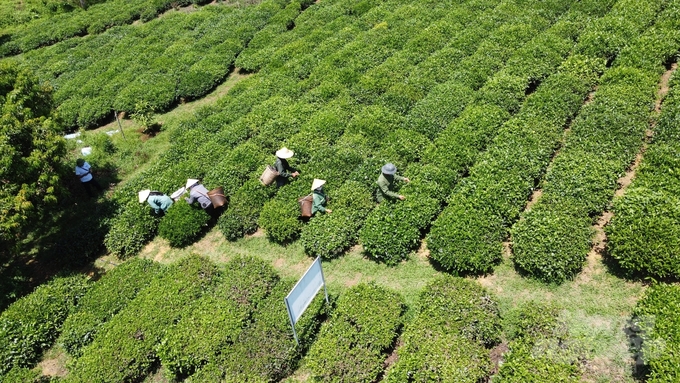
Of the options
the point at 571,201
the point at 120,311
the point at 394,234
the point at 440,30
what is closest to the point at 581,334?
the point at 571,201

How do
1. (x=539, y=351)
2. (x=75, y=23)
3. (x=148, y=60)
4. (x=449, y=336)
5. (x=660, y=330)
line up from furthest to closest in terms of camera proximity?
(x=75, y=23) < (x=148, y=60) < (x=449, y=336) < (x=539, y=351) < (x=660, y=330)

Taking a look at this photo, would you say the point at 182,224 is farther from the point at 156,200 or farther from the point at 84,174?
the point at 84,174

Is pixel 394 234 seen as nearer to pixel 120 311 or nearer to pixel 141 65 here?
pixel 120 311

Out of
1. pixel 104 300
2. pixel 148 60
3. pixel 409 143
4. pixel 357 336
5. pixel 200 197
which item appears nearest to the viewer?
pixel 357 336

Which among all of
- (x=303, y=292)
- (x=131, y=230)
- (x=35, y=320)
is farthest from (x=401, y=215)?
(x=35, y=320)

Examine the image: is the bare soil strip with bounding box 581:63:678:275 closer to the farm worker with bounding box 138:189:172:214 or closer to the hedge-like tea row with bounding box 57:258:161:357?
the hedge-like tea row with bounding box 57:258:161:357
